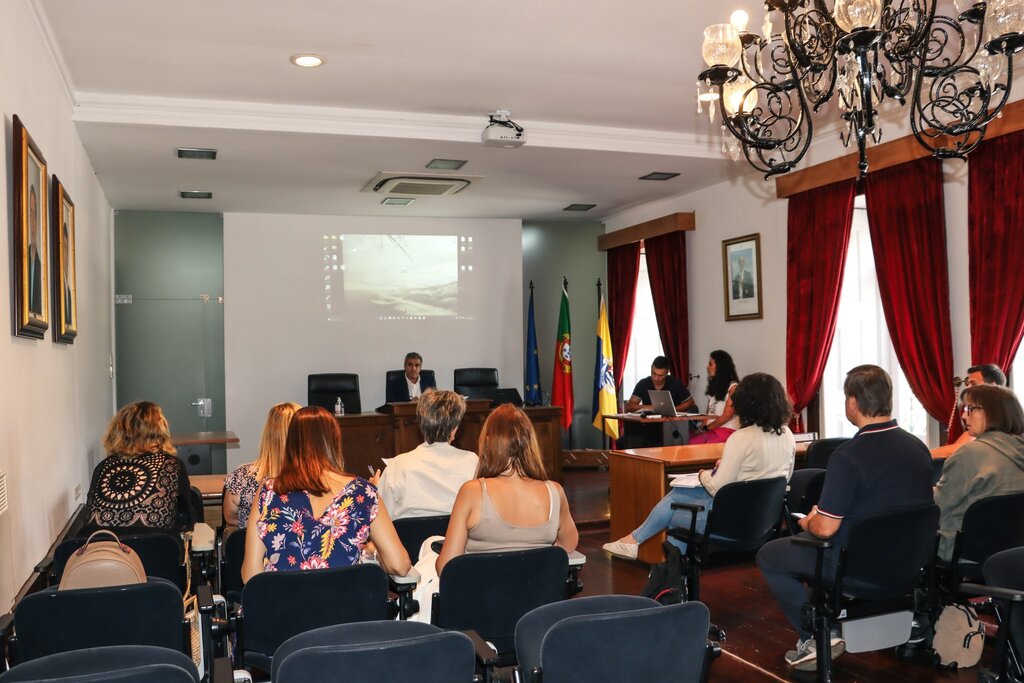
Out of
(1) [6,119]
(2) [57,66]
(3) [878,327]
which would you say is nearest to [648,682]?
(1) [6,119]

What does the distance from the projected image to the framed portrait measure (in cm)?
545

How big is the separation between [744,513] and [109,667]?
3077 millimetres

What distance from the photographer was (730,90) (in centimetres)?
357

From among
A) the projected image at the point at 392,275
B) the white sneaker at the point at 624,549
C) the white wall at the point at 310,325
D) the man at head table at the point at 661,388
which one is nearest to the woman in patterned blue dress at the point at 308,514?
the white sneaker at the point at 624,549

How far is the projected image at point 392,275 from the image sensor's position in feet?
31.8

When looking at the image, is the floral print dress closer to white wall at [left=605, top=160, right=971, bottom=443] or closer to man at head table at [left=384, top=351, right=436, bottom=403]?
white wall at [left=605, top=160, right=971, bottom=443]

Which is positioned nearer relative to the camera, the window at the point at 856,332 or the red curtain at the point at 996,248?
the red curtain at the point at 996,248

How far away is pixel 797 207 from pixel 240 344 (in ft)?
19.2

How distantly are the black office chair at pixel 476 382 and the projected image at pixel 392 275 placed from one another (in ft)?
2.83

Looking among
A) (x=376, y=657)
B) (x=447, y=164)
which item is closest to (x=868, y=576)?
(x=376, y=657)

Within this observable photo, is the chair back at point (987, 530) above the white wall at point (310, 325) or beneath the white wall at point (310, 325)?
beneath

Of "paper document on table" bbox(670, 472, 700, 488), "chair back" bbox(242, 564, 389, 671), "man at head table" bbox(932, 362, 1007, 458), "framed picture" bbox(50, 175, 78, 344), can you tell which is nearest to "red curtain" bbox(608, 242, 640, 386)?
"man at head table" bbox(932, 362, 1007, 458)

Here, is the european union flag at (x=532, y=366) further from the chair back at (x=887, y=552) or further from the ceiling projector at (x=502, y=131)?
the chair back at (x=887, y=552)

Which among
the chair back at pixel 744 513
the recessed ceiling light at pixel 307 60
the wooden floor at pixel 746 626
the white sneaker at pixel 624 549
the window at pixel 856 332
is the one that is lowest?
the wooden floor at pixel 746 626
